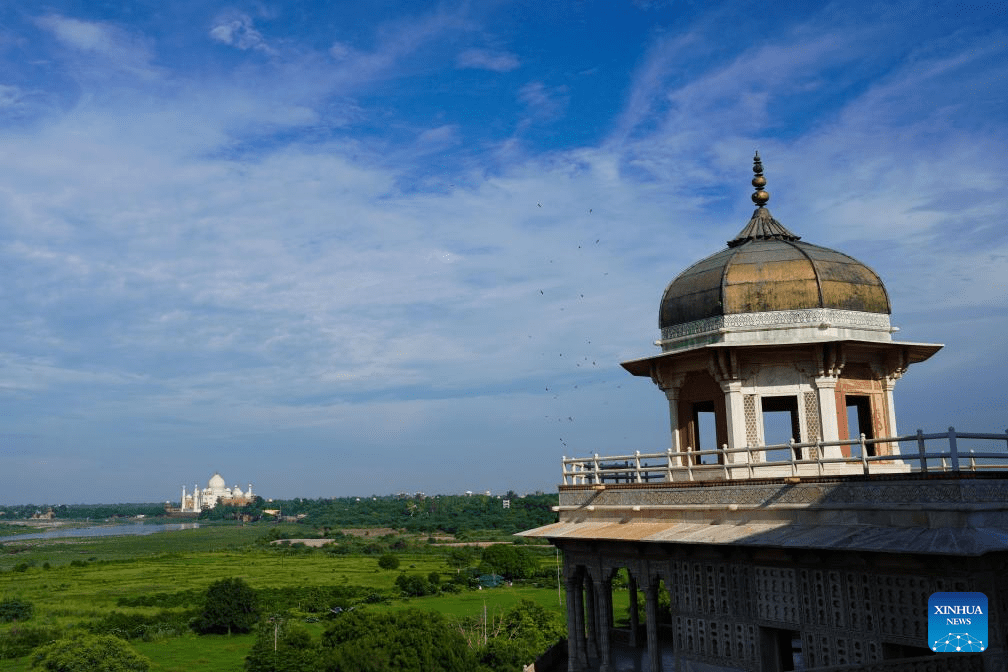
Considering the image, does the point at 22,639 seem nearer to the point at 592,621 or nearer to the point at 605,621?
the point at 592,621

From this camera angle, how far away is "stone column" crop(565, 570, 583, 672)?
49.0 ft

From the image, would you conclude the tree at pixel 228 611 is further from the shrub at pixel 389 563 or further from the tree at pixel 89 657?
the shrub at pixel 389 563

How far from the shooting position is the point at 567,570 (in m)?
15.1

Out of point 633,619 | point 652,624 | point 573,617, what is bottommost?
point 633,619

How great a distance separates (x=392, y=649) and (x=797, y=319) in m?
22.9

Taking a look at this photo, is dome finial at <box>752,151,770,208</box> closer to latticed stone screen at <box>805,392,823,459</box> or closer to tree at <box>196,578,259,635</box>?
latticed stone screen at <box>805,392,823,459</box>

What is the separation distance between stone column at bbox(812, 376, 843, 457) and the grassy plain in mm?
43674

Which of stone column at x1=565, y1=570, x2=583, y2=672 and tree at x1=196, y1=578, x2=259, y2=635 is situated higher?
stone column at x1=565, y1=570, x2=583, y2=672

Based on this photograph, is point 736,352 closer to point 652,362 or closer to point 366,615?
point 652,362

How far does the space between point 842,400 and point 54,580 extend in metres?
88.8

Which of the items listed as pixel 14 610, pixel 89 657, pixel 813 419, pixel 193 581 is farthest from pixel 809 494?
pixel 193 581

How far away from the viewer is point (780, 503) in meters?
11.0

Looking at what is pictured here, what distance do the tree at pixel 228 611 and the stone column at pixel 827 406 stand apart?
5553 centimetres

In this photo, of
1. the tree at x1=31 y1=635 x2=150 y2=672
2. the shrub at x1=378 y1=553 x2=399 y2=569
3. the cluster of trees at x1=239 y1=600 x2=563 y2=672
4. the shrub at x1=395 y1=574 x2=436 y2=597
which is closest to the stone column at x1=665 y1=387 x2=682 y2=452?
the cluster of trees at x1=239 y1=600 x2=563 y2=672
